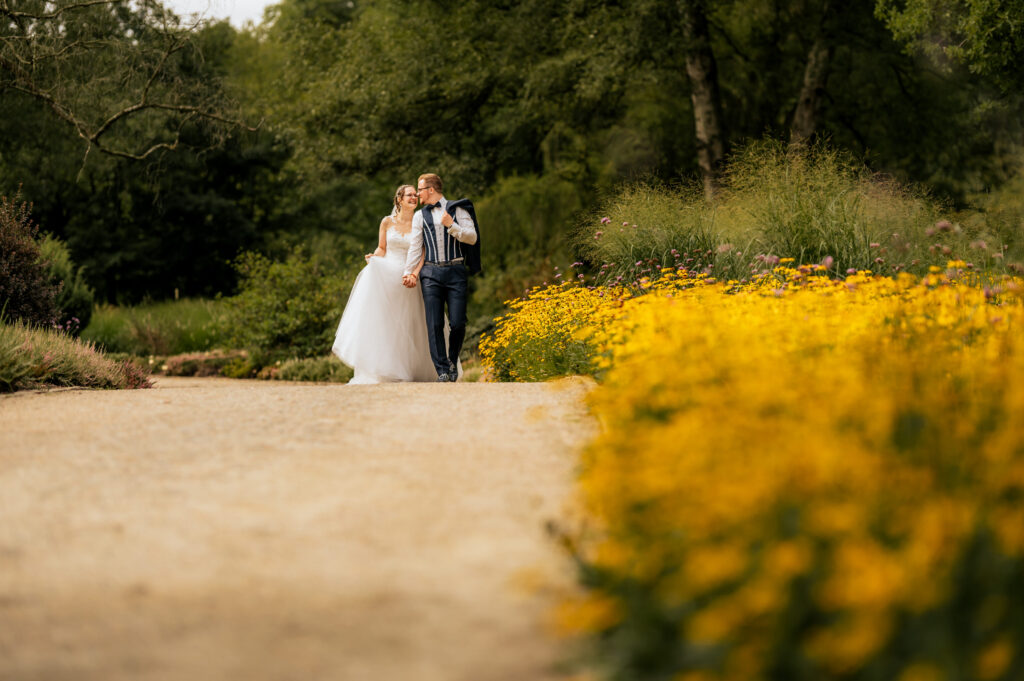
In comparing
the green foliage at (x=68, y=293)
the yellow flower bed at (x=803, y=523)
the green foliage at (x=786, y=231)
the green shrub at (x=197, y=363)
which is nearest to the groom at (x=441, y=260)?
the green foliage at (x=786, y=231)

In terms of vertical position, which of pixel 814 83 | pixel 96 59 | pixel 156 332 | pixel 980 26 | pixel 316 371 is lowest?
pixel 316 371

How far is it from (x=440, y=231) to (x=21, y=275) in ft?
18.3

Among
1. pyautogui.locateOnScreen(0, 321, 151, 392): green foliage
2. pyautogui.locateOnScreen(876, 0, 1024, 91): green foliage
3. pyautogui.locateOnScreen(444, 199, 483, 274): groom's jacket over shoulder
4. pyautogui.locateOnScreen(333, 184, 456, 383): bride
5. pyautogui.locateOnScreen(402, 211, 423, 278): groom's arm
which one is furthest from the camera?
pyautogui.locateOnScreen(876, 0, 1024, 91): green foliage

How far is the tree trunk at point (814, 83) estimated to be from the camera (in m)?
15.6

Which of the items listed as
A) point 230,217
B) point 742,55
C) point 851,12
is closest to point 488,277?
point 742,55

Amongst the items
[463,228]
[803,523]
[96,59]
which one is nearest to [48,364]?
[463,228]

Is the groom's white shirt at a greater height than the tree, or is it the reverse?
the tree

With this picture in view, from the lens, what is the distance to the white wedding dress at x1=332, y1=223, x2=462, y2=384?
904 cm

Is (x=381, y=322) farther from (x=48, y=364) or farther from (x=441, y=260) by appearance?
(x=48, y=364)

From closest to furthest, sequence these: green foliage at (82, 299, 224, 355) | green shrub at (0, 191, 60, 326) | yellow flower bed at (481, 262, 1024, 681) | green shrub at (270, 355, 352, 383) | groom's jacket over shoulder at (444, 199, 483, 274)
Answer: yellow flower bed at (481, 262, 1024, 681), groom's jacket over shoulder at (444, 199, 483, 274), green shrub at (0, 191, 60, 326), green shrub at (270, 355, 352, 383), green foliage at (82, 299, 224, 355)

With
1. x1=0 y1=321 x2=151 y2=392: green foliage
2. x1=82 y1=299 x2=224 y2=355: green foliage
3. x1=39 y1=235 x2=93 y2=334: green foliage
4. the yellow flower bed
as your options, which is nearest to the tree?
x1=39 y1=235 x2=93 y2=334: green foliage

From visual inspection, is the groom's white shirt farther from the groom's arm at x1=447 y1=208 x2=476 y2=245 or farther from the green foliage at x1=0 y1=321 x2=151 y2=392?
the green foliage at x1=0 y1=321 x2=151 y2=392

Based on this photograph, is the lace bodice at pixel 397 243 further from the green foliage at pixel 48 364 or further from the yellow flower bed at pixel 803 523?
the yellow flower bed at pixel 803 523

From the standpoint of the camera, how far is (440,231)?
329 inches
